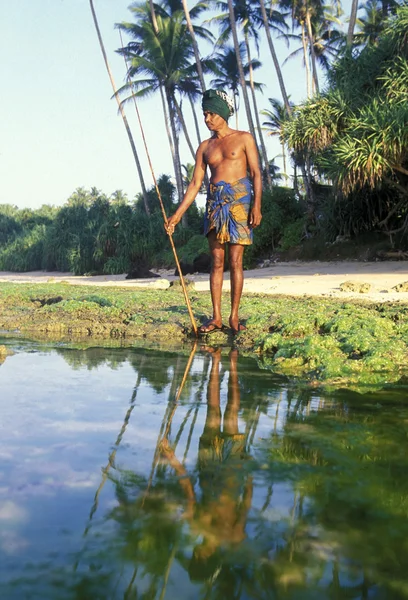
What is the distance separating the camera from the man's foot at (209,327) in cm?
484

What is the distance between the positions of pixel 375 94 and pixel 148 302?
427 inches

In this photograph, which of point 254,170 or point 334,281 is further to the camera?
point 334,281

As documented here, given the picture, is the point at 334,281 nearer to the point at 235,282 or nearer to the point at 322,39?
the point at 235,282

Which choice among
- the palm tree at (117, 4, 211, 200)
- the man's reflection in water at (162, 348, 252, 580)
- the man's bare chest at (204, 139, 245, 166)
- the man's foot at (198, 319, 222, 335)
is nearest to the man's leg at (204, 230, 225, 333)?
the man's foot at (198, 319, 222, 335)

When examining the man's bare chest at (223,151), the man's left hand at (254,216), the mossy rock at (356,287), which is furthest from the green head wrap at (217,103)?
the mossy rock at (356,287)

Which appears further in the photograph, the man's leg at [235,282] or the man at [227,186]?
the man's leg at [235,282]

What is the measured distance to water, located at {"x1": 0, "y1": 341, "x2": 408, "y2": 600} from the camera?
1.21 meters

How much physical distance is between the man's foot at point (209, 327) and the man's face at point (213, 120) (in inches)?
59.4

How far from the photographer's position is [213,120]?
15.7 ft

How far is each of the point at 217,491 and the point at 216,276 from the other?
3.41 metres

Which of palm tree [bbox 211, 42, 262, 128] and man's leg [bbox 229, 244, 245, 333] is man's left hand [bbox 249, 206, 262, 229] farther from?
palm tree [bbox 211, 42, 262, 128]

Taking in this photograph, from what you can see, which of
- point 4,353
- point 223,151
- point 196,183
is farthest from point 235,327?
point 4,353

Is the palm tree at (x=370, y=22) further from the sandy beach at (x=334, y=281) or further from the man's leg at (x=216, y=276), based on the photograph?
the man's leg at (x=216, y=276)

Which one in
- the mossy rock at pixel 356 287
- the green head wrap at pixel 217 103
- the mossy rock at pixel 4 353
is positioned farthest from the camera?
the mossy rock at pixel 356 287
